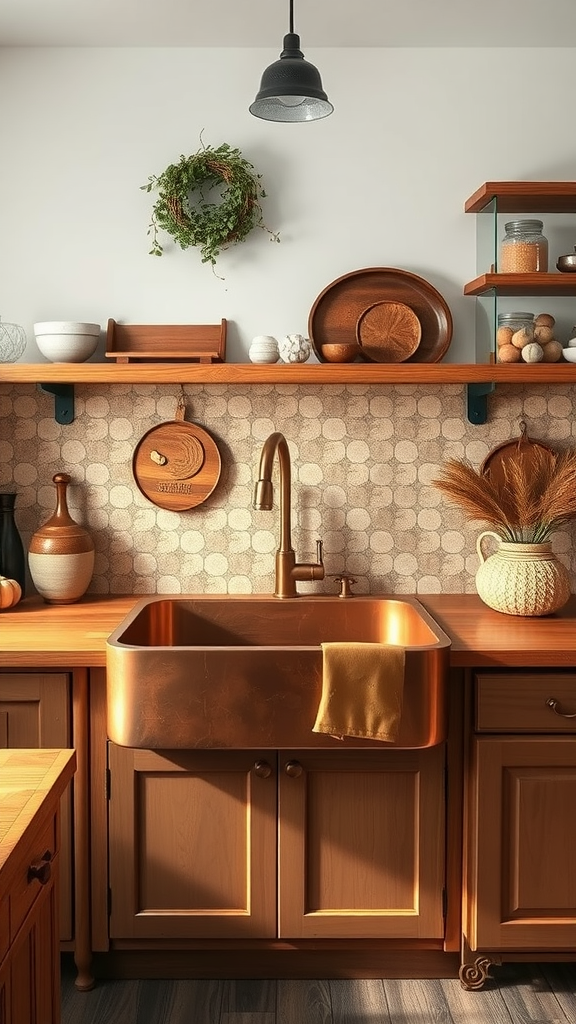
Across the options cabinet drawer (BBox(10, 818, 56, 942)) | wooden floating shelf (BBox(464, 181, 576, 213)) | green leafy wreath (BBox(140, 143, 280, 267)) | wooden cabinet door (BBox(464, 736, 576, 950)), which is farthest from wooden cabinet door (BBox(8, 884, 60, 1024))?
wooden floating shelf (BBox(464, 181, 576, 213))

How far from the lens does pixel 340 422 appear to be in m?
2.93

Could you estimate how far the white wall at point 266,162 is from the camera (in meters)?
2.86

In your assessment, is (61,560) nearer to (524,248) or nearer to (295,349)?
(295,349)

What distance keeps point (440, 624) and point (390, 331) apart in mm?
852

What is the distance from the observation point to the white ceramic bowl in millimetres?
2732

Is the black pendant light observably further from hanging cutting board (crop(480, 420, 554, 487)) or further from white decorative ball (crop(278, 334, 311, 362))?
hanging cutting board (crop(480, 420, 554, 487))

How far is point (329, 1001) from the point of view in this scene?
2.35m

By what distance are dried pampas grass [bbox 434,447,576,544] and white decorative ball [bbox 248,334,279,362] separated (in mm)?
562

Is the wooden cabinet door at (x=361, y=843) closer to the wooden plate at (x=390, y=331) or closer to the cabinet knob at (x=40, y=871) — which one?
the cabinet knob at (x=40, y=871)

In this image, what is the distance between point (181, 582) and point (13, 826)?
1664 millimetres

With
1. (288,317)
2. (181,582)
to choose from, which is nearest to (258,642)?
(181,582)

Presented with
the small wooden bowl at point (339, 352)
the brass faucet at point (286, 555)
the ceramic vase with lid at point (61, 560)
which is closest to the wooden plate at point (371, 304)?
the small wooden bowl at point (339, 352)

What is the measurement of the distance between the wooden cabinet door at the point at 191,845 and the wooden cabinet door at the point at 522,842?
0.48 m

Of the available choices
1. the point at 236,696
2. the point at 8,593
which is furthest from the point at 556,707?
the point at 8,593
